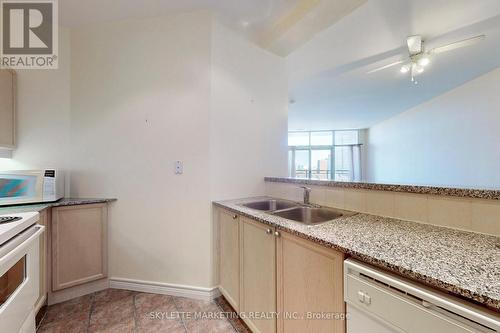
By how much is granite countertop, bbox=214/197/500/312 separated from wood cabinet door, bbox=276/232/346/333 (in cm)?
8

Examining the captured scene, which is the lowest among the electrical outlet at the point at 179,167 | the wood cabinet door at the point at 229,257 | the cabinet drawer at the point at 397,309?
the wood cabinet door at the point at 229,257

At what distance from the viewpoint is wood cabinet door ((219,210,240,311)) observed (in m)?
1.61

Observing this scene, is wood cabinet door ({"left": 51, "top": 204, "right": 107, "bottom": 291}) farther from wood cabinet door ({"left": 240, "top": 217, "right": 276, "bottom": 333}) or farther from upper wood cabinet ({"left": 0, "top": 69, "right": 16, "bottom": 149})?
wood cabinet door ({"left": 240, "top": 217, "right": 276, "bottom": 333})

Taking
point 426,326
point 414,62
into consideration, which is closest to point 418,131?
point 414,62

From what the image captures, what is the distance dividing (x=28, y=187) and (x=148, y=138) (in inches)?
37.9

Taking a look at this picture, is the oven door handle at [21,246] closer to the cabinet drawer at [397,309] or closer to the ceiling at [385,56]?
the cabinet drawer at [397,309]

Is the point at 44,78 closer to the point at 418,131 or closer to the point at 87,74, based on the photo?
the point at 87,74

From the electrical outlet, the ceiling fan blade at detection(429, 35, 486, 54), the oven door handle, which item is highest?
the ceiling fan blade at detection(429, 35, 486, 54)

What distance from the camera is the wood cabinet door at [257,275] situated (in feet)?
4.17

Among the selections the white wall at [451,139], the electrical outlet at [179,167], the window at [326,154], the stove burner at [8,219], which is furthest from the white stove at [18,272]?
the window at [326,154]

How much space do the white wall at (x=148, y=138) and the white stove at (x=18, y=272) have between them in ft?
2.57

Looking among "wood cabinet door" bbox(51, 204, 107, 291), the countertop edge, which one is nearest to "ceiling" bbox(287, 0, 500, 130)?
the countertop edge

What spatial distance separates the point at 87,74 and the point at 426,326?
287 centimetres

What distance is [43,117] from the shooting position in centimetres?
195
